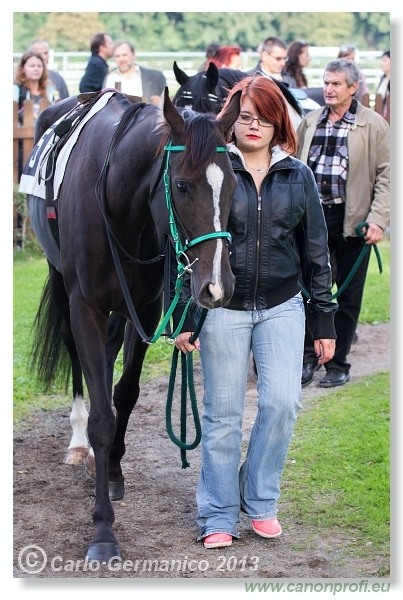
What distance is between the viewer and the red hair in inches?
172

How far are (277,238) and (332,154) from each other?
3081mm

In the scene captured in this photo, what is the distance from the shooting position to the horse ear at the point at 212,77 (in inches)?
272

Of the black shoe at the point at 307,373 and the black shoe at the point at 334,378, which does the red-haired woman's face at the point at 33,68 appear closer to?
the black shoe at the point at 307,373

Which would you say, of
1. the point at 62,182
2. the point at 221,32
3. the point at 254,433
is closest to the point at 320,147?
the point at 62,182

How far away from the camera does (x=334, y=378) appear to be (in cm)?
761

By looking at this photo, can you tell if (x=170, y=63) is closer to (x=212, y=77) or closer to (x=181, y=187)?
(x=212, y=77)

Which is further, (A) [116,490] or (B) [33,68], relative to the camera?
(B) [33,68]

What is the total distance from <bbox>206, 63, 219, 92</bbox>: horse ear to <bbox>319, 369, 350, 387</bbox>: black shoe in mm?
2307

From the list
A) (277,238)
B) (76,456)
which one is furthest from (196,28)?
(277,238)

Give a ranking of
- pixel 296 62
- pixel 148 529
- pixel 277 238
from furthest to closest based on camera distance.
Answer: pixel 296 62
pixel 148 529
pixel 277 238

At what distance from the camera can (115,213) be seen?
4598 millimetres

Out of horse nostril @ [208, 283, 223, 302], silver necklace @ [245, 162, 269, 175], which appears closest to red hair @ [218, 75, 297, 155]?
silver necklace @ [245, 162, 269, 175]

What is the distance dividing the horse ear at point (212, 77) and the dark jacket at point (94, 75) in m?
5.10

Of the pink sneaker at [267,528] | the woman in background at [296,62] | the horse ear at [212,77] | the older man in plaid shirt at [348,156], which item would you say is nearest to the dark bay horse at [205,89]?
the horse ear at [212,77]
